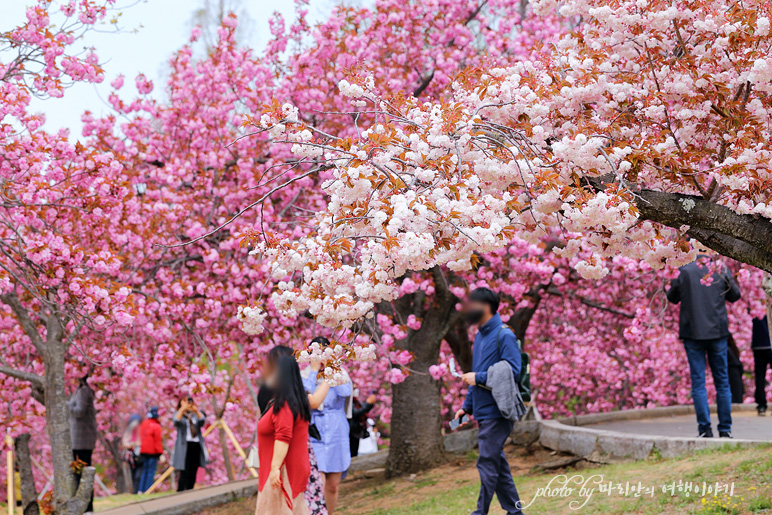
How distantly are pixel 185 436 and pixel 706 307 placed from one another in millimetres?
7335

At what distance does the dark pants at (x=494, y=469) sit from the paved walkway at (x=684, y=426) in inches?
123

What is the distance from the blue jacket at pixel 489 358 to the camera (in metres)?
5.32

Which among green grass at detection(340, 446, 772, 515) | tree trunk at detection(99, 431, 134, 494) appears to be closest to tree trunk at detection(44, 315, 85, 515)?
green grass at detection(340, 446, 772, 515)

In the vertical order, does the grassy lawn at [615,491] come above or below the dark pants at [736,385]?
below

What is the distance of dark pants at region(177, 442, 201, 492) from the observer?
→ 10648mm

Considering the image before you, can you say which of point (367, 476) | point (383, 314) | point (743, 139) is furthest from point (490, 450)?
point (367, 476)

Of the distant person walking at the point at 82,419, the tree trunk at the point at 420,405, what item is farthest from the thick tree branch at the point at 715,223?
the distant person walking at the point at 82,419

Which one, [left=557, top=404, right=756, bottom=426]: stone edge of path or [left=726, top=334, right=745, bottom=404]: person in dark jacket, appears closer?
[left=557, top=404, right=756, bottom=426]: stone edge of path

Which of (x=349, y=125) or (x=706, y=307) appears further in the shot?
(x=349, y=125)

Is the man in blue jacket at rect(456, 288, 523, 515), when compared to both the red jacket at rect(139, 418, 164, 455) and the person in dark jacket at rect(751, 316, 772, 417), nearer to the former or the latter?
the person in dark jacket at rect(751, 316, 772, 417)

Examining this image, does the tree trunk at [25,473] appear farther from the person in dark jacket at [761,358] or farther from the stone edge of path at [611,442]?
the person in dark jacket at [761,358]

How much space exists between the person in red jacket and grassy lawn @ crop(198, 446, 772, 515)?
4269mm

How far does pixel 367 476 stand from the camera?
979 centimetres

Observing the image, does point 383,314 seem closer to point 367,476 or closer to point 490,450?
point 367,476
